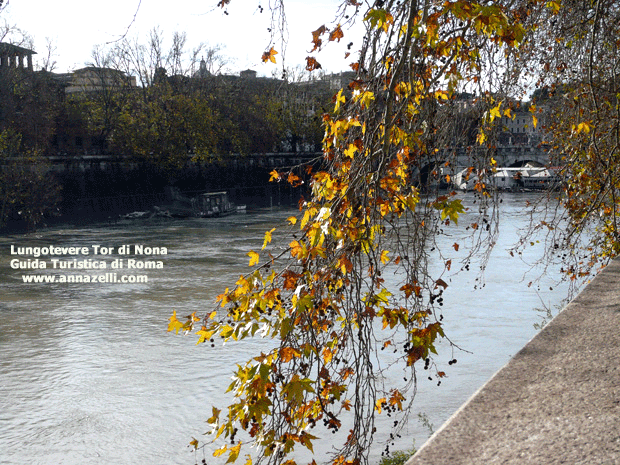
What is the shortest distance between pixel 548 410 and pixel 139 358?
987 centimetres

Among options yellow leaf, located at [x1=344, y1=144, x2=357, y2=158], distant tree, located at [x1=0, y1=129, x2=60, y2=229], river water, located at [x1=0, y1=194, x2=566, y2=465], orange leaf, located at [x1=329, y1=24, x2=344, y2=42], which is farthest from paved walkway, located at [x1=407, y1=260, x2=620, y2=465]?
distant tree, located at [x1=0, y1=129, x2=60, y2=229]

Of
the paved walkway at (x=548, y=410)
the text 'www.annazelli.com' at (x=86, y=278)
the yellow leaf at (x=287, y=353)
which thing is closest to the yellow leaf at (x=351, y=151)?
the yellow leaf at (x=287, y=353)

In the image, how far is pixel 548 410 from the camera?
2.08m

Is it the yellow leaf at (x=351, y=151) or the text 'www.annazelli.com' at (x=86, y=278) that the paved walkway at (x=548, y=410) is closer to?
the yellow leaf at (x=351, y=151)

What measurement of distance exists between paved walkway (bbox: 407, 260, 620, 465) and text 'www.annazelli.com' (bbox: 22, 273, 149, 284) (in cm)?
1550

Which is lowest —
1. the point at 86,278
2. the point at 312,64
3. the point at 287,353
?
the point at 86,278

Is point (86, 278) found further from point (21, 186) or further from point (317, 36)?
point (317, 36)

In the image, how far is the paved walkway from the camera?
1.83m

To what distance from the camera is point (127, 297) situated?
15.6 meters

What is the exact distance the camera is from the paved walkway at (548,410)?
5.99 ft

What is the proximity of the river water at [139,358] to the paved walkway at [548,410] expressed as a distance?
2435 mm

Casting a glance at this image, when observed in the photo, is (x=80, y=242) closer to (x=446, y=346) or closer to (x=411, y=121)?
(x=446, y=346)

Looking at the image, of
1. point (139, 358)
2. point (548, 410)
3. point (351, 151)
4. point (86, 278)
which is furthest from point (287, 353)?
point (86, 278)

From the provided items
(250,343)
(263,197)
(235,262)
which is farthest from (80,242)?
(263,197)
